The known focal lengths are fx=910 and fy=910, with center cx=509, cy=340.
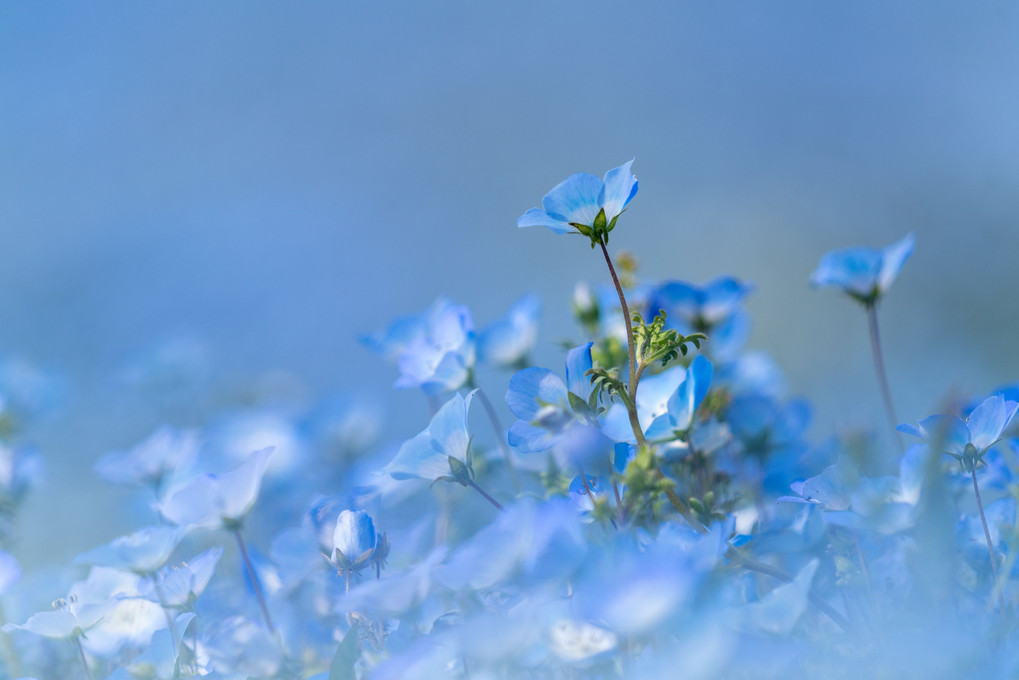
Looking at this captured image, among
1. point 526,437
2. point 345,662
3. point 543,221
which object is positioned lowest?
point 345,662

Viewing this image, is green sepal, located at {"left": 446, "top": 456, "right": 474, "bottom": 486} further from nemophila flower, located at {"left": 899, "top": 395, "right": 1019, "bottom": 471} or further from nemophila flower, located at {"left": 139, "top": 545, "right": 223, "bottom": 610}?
nemophila flower, located at {"left": 899, "top": 395, "right": 1019, "bottom": 471}

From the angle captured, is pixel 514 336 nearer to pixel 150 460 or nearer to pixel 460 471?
pixel 460 471

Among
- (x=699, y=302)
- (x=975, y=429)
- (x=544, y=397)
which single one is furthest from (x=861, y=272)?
(x=544, y=397)

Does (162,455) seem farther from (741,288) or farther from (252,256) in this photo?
(252,256)

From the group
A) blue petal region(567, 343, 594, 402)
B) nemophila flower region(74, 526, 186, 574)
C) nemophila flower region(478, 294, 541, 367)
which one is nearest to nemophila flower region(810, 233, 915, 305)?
nemophila flower region(478, 294, 541, 367)

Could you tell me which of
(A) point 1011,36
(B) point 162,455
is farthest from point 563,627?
(A) point 1011,36

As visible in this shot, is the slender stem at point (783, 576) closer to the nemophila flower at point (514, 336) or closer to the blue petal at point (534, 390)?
the blue petal at point (534, 390)
